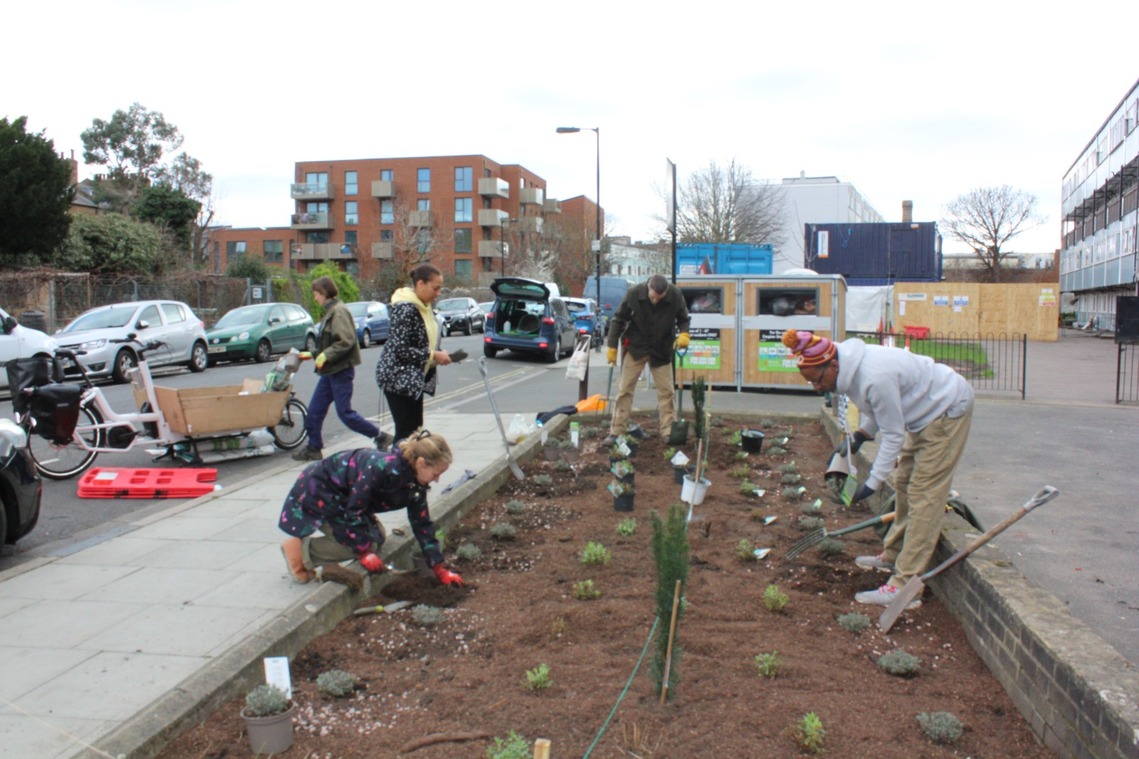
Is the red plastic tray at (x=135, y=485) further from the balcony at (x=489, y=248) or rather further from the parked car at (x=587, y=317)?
the balcony at (x=489, y=248)

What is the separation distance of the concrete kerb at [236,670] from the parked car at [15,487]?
241cm

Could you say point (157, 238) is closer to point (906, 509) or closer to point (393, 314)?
point (393, 314)

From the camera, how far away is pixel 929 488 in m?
4.69

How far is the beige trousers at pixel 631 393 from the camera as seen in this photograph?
30.3 ft

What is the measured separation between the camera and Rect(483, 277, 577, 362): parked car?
22578 millimetres

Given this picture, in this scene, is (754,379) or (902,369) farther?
(754,379)

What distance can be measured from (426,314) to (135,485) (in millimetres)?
3093

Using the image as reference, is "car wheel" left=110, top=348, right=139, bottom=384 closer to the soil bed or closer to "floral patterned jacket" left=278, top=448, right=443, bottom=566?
the soil bed

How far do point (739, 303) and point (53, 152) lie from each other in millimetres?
25970

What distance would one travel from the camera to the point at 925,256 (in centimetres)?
3988

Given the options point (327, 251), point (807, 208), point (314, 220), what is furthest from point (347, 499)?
point (314, 220)

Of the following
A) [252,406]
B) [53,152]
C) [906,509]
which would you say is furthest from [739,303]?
[53,152]

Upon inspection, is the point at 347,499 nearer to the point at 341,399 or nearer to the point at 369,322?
the point at 341,399

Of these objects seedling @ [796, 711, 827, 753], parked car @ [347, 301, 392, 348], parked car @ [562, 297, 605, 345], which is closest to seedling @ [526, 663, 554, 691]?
seedling @ [796, 711, 827, 753]
